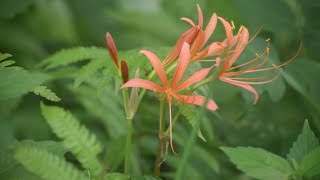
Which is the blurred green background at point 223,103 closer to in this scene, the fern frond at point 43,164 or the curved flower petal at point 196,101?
the curved flower petal at point 196,101

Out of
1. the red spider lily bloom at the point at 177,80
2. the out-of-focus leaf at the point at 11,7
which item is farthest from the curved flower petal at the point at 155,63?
the out-of-focus leaf at the point at 11,7

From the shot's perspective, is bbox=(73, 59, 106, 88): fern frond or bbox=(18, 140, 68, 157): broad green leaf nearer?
bbox=(18, 140, 68, 157): broad green leaf

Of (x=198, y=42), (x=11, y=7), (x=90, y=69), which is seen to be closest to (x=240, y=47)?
(x=198, y=42)

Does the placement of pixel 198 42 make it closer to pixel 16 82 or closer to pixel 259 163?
pixel 259 163

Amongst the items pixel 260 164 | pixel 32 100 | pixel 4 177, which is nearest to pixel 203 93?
pixel 260 164

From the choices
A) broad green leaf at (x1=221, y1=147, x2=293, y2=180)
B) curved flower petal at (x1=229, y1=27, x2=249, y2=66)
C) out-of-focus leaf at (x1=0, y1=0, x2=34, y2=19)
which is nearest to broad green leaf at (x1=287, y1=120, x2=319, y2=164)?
broad green leaf at (x1=221, y1=147, x2=293, y2=180)

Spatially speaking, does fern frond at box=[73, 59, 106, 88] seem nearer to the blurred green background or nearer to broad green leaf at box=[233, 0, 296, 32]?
the blurred green background
